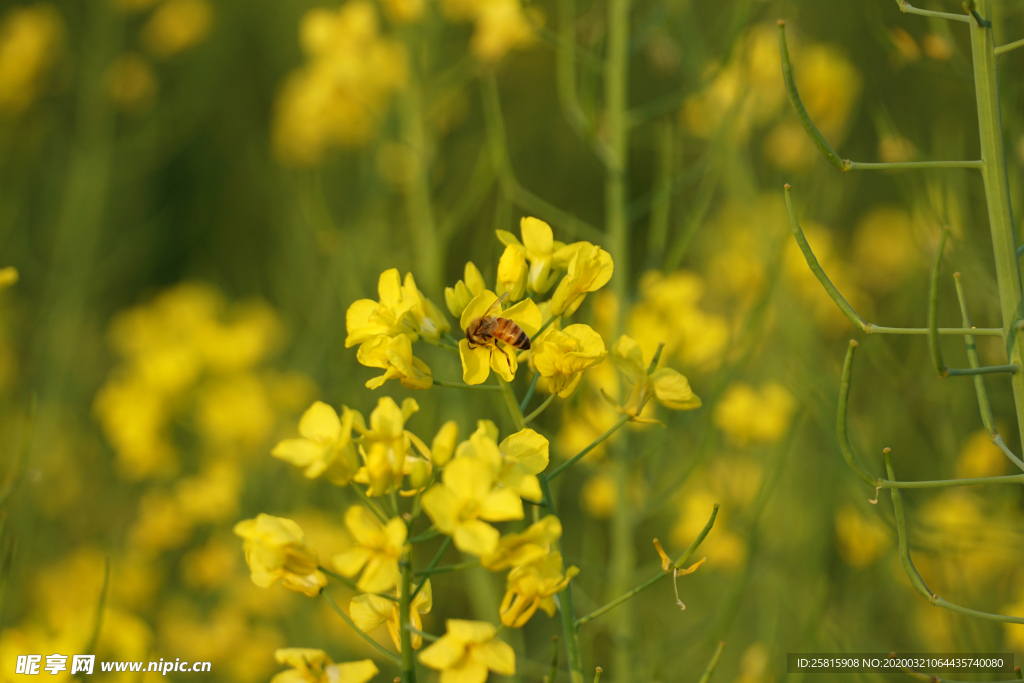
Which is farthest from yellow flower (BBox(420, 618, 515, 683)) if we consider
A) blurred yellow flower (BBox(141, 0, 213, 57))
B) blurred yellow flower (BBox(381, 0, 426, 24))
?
blurred yellow flower (BBox(141, 0, 213, 57))

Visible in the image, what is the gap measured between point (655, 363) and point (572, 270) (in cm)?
16

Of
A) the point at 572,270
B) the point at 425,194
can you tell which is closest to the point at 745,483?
the point at 425,194

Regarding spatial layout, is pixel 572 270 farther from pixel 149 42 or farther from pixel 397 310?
pixel 149 42

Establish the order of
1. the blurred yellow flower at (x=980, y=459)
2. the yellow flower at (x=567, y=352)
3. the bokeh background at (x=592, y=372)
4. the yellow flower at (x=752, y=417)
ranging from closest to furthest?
1. the yellow flower at (x=567, y=352)
2. the bokeh background at (x=592, y=372)
3. the blurred yellow flower at (x=980, y=459)
4. the yellow flower at (x=752, y=417)

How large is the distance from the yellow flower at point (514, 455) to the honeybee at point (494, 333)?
95 mm

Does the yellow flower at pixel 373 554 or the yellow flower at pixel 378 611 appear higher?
the yellow flower at pixel 373 554

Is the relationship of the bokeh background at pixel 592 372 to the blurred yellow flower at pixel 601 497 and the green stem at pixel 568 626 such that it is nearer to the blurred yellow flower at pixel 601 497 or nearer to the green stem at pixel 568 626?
the blurred yellow flower at pixel 601 497

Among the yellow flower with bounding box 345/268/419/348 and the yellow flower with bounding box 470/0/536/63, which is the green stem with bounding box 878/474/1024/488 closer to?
the yellow flower with bounding box 345/268/419/348

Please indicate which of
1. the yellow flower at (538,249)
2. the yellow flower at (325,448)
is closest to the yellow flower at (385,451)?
the yellow flower at (325,448)

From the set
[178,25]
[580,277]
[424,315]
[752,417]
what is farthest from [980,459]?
[178,25]

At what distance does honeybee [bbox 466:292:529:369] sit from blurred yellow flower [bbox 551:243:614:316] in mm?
47

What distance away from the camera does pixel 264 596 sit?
2076 millimetres

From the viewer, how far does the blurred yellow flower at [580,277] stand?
734 millimetres

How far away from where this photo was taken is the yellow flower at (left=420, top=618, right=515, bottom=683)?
24.4 inches
